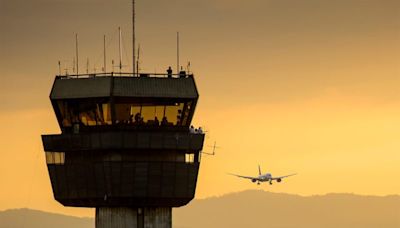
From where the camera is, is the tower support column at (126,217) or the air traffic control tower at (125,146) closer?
the air traffic control tower at (125,146)

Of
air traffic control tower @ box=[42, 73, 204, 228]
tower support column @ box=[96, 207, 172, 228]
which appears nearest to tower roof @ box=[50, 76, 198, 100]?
air traffic control tower @ box=[42, 73, 204, 228]

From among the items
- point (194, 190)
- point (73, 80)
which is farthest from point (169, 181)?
point (73, 80)

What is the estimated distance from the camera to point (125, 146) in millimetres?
144750

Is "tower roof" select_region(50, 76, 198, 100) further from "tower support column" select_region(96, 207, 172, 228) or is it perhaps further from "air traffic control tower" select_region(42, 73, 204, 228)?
"tower support column" select_region(96, 207, 172, 228)

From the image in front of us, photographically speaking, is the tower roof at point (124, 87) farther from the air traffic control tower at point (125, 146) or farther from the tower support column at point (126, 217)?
the tower support column at point (126, 217)

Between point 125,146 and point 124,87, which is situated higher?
point 124,87

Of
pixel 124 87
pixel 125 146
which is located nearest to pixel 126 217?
pixel 125 146

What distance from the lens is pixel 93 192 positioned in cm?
14638

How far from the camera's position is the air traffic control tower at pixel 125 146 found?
145 meters

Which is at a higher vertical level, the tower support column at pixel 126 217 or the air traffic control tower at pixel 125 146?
the air traffic control tower at pixel 125 146

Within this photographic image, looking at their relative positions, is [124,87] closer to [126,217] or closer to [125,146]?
[125,146]

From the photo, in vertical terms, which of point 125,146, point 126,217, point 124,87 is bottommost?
point 126,217

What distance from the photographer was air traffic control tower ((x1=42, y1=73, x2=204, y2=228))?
476 ft

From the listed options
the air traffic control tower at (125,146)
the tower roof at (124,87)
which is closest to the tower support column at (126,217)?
the air traffic control tower at (125,146)
